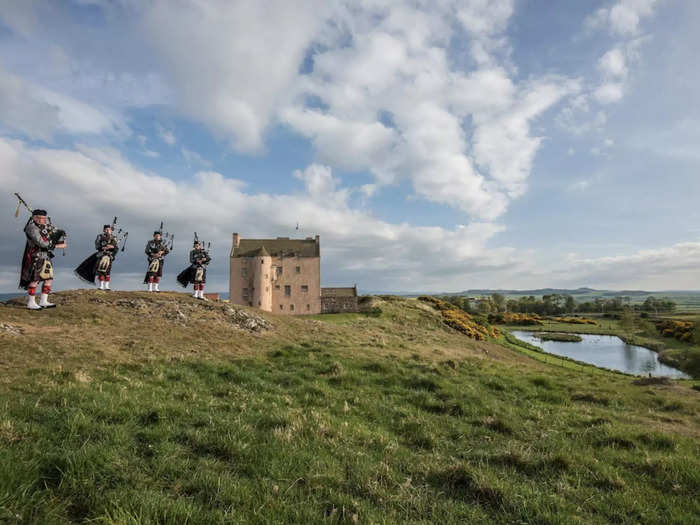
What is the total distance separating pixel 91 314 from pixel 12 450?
54.4 ft

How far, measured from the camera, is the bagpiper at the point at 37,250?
16.2 m

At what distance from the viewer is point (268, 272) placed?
55969 mm

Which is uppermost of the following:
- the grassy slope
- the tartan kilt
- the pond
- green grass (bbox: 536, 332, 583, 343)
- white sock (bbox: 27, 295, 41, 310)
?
the tartan kilt

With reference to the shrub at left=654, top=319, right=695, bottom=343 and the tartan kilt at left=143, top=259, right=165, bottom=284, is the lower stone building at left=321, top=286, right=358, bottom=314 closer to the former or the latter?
the tartan kilt at left=143, top=259, right=165, bottom=284

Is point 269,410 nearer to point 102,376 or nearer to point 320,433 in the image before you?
point 320,433

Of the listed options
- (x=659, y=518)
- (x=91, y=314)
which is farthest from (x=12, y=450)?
(x=91, y=314)

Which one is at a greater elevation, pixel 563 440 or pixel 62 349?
pixel 62 349

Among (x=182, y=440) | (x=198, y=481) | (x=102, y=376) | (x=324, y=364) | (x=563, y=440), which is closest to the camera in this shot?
(x=198, y=481)

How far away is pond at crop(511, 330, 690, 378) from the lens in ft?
168

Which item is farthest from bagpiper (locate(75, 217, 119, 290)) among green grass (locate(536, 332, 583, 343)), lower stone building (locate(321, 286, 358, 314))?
green grass (locate(536, 332, 583, 343))

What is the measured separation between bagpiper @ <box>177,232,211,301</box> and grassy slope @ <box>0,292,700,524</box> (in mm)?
13380

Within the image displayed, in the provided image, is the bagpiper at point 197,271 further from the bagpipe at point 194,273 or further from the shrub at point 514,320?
the shrub at point 514,320

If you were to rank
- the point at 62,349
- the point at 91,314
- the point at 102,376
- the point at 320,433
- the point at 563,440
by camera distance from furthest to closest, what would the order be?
the point at 91,314, the point at 62,349, the point at 102,376, the point at 563,440, the point at 320,433

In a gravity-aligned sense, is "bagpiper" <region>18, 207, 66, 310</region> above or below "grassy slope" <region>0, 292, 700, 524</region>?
above
